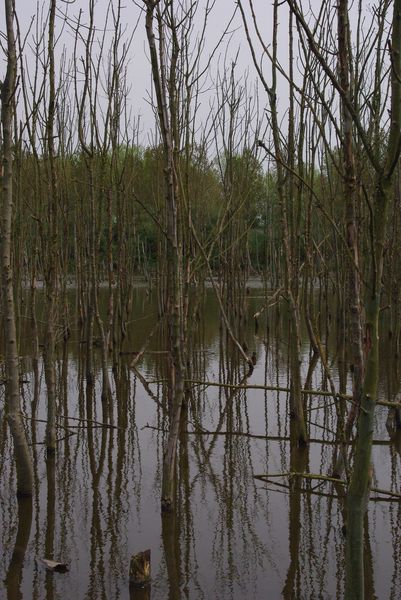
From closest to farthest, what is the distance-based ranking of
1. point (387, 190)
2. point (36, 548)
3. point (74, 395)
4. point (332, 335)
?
1. point (387, 190)
2. point (36, 548)
3. point (74, 395)
4. point (332, 335)

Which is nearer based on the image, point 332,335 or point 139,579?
point 139,579

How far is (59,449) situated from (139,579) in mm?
1972

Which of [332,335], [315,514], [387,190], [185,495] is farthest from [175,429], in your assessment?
[332,335]

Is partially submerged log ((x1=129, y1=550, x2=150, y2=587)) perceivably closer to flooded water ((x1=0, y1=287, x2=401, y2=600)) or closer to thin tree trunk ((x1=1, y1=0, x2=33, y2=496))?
flooded water ((x1=0, y1=287, x2=401, y2=600))

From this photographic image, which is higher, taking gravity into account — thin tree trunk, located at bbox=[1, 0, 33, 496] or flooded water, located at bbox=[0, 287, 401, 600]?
thin tree trunk, located at bbox=[1, 0, 33, 496]

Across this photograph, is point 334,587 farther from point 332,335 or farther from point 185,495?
point 332,335

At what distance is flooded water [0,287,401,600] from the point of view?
9.02 feet

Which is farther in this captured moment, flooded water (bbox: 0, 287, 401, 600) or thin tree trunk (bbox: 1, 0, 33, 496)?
thin tree trunk (bbox: 1, 0, 33, 496)

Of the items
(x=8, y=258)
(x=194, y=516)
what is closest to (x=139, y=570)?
(x=194, y=516)

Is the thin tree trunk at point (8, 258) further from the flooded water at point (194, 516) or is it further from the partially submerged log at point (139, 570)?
the partially submerged log at point (139, 570)

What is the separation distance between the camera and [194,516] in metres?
3.44

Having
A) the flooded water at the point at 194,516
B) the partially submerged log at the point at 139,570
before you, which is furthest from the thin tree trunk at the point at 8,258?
the partially submerged log at the point at 139,570

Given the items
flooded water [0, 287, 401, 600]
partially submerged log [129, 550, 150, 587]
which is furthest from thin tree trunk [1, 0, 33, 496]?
partially submerged log [129, 550, 150, 587]

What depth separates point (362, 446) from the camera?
1.55 m
